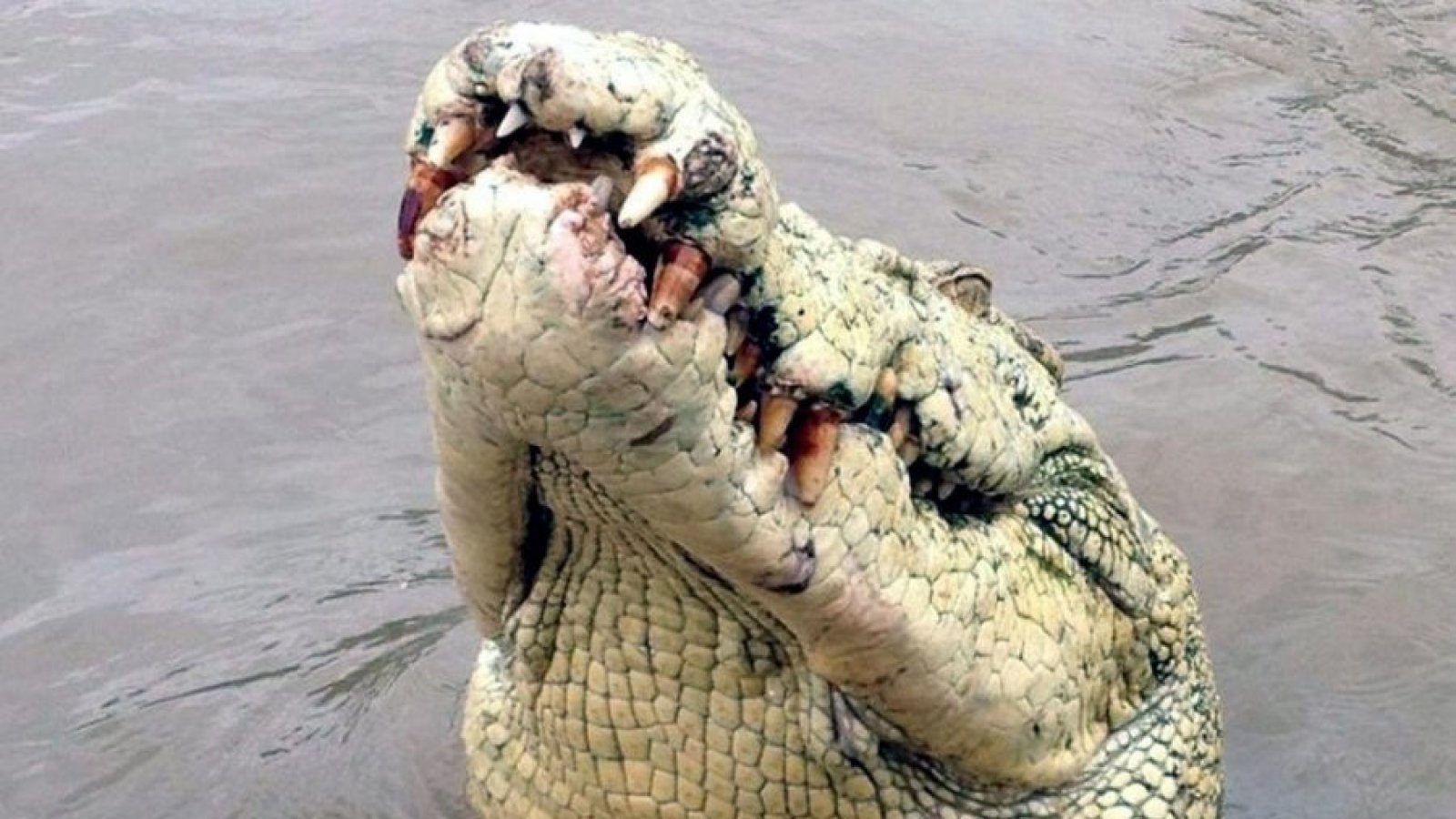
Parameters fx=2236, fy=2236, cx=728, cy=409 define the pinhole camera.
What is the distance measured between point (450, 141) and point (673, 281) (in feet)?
0.81

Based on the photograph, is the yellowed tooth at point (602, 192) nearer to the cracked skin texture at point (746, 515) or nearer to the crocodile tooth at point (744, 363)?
the cracked skin texture at point (746, 515)

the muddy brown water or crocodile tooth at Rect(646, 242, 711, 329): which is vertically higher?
crocodile tooth at Rect(646, 242, 711, 329)

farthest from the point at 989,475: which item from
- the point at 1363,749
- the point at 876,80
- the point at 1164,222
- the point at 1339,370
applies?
the point at 876,80

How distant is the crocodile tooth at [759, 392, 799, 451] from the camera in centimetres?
227

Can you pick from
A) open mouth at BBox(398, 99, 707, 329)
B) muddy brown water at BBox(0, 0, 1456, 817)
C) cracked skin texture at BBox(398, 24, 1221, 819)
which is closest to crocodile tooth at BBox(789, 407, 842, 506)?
cracked skin texture at BBox(398, 24, 1221, 819)

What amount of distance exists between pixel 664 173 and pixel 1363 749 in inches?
114

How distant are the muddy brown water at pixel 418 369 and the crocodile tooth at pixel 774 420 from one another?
194cm

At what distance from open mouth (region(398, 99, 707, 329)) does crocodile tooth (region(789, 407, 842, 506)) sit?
274 millimetres

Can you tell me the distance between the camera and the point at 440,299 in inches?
80.4

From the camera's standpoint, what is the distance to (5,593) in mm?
4941

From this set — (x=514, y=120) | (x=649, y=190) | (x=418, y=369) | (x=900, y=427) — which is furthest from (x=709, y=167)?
(x=418, y=369)

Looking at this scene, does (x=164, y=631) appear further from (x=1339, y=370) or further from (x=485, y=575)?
(x=1339, y=370)

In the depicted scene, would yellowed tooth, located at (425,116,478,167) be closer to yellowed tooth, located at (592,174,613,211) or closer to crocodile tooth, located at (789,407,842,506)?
yellowed tooth, located at (592,174,613,211)

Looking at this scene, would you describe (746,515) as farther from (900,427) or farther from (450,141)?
(450,141)
